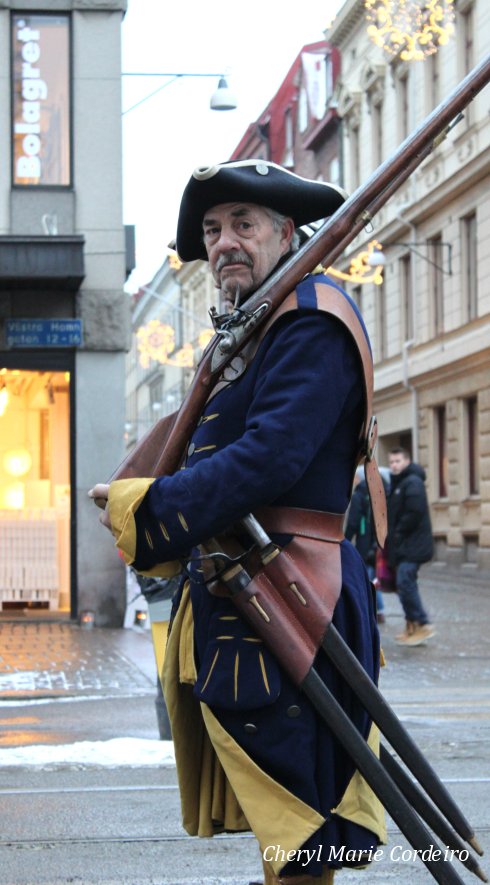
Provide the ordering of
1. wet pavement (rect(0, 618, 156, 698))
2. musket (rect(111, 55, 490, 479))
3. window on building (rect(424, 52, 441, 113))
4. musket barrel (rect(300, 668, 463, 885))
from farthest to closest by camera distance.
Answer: window on building (rect(424, 52, 441, 113)) → wet pavement (rect(0, 618, 156, 698)) → musket (rect(111, 55, 490, 479)) → musket barrel (rect(300, 668, 463, 885))

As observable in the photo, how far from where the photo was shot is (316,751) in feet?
9.95

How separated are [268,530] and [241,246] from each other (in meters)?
0.66

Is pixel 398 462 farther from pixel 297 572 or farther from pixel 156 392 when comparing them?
pixel 156 392

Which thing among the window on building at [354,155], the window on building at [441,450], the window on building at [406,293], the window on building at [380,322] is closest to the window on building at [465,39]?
the window on building at [406,293]

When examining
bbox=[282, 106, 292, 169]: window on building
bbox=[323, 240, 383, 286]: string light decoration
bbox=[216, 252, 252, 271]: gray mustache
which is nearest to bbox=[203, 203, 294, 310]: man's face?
bbox=[216, 252, 252, 271]: gray mustache

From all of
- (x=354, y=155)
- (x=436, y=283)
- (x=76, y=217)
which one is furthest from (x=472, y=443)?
(x=76, y=217)

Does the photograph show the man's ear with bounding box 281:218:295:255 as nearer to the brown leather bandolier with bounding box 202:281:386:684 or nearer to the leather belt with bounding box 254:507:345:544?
the brown leather bandolier with bounding box 202:281:386:684

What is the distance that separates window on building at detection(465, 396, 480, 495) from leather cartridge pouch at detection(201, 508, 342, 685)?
2543 centimetres

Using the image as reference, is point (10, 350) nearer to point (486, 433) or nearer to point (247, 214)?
point (247, 214)

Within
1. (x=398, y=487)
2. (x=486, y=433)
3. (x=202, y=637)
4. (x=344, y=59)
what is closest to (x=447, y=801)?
(x=202, y=637)

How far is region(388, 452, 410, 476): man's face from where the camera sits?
13.7 metres

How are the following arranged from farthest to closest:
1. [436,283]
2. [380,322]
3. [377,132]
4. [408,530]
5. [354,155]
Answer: [354,155], [380,322], [377,132], [436,283], [408,530]

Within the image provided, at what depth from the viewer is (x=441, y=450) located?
30797mm

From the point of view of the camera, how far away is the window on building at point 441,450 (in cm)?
3042
